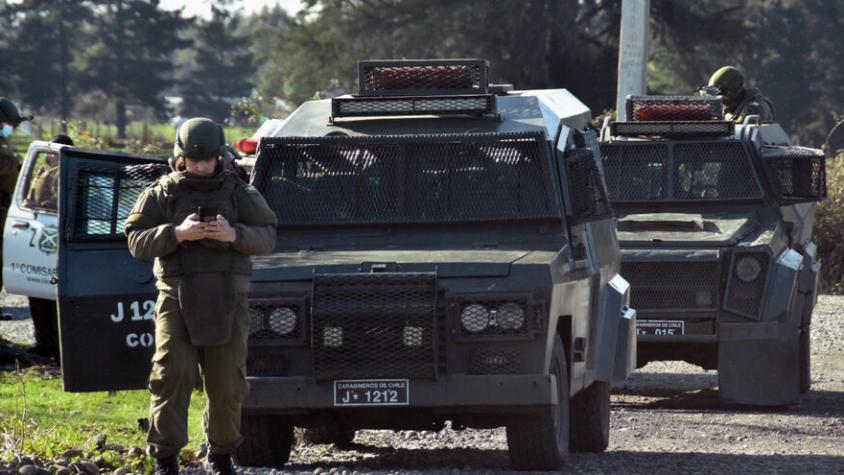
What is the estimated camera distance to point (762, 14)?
206 ft

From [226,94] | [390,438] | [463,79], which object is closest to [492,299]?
[463,79]

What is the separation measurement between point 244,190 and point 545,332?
5.45 ft

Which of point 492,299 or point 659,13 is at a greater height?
point 659,13

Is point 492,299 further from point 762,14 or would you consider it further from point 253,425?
point 762,14

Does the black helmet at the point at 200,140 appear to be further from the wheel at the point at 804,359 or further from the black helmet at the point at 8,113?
the black helmet at the point at 8,113

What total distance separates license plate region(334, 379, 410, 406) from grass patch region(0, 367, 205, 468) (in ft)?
3.58

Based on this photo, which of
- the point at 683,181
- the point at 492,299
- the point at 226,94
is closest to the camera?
the point at 492,299

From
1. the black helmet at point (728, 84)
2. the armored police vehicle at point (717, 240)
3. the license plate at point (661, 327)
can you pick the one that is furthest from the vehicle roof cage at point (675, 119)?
the black helmet at point (728, 84)

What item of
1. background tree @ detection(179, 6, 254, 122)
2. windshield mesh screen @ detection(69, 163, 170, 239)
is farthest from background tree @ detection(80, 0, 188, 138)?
windshield mesh screen @ detection(69, 163, 170, 239)

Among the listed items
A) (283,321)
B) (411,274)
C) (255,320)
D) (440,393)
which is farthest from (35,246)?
(440,393)

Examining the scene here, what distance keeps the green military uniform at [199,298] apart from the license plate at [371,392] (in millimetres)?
774

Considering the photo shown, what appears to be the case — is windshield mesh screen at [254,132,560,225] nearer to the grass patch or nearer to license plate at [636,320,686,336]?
the grass patch

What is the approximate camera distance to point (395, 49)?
41.1m

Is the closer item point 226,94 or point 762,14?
point 762,14
